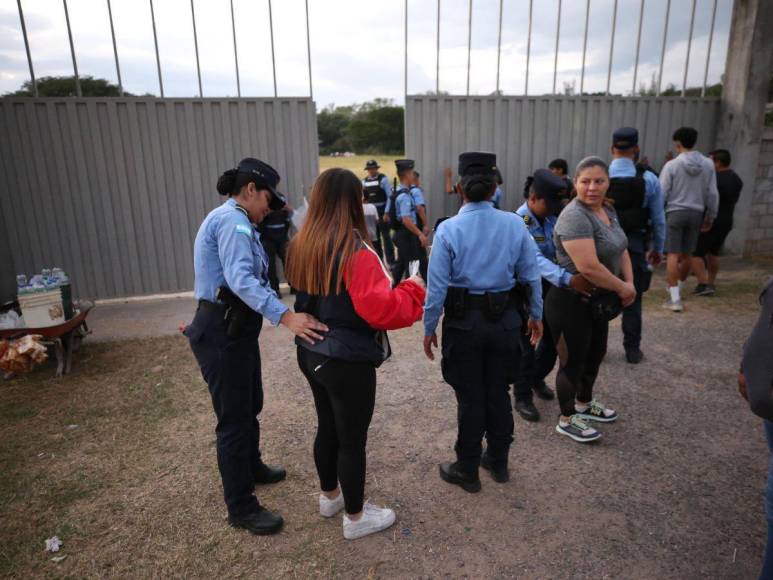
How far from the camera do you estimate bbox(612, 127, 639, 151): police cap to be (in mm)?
4078

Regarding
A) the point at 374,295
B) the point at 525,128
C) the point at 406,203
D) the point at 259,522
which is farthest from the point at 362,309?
the point at 525,128

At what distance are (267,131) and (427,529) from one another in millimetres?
5969

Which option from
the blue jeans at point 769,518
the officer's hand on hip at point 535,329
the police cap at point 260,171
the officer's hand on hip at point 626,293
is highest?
the police cap at point 260,171

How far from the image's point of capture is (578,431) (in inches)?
134

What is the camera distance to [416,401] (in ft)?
13.4

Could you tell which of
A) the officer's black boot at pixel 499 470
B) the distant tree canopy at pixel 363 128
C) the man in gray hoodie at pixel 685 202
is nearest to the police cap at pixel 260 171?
the officer's black boot at pixel 499 470

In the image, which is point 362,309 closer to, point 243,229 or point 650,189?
point 243,229

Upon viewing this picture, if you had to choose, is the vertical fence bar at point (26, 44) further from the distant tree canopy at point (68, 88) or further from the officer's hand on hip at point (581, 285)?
the officer's hand on hip at point (581, 285)

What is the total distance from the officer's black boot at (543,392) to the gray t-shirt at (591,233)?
1286mm

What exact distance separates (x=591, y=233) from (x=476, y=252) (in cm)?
83

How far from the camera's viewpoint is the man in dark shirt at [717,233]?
6738 mm

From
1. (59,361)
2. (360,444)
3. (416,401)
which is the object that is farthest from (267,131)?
(360,444)

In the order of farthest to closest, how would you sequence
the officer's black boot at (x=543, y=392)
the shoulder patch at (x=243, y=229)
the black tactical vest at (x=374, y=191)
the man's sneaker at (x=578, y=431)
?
1. the black tactical vest at (x=374, y=191)
2. the officer's black boot at (x=543, y=392)
3. the man's sneaker at (x=578, y=431)
4. the shoulder patch at (x=243, y=229)

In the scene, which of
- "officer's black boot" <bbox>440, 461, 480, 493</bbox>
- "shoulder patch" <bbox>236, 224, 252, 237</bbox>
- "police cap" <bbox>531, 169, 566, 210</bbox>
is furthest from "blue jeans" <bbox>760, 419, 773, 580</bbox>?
"shoulder patch" <bbox>236, 224, 252, 237</bbox>
